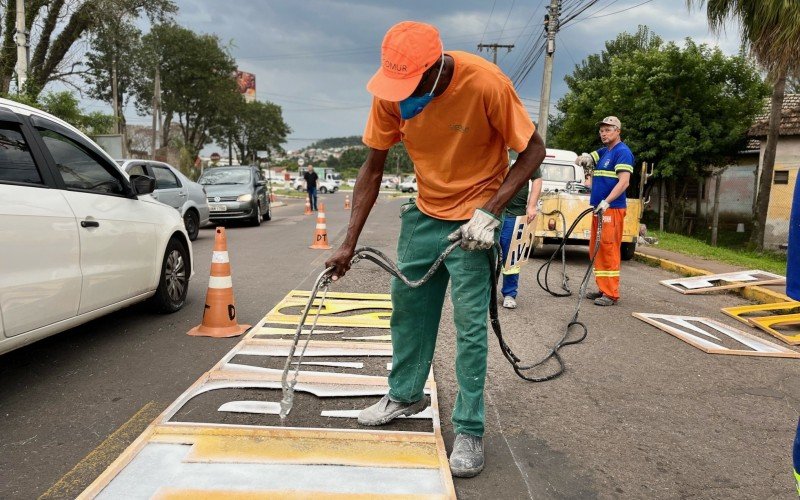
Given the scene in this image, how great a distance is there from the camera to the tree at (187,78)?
35.2 metres

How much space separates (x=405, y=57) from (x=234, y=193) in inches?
528

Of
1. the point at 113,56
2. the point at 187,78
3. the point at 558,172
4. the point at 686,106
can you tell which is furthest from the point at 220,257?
the point at 187,78

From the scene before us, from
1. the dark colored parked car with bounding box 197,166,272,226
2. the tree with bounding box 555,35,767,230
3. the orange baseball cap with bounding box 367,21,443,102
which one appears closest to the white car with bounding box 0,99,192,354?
the orange baseball cap with bounding box 367,21,443,102

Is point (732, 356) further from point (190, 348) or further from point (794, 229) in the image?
point (190, 348)

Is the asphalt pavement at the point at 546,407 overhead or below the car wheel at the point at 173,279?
below

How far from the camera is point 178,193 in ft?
37.4

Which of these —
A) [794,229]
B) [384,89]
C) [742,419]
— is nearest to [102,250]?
[384,89]

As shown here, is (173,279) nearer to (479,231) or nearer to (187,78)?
(479,231)

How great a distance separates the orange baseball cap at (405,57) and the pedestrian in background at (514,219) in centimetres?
345

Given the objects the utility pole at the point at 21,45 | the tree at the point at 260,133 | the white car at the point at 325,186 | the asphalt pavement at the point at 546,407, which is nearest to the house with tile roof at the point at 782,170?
the asphalt pavement at the point at 546,407

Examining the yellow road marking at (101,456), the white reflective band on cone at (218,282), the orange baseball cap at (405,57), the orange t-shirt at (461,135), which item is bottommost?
the yellow road marking at (101,456)

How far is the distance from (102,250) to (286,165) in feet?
398

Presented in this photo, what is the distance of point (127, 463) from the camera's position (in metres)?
2.60

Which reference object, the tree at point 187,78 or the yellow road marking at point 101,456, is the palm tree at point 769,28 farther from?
the tree at point 187,78
